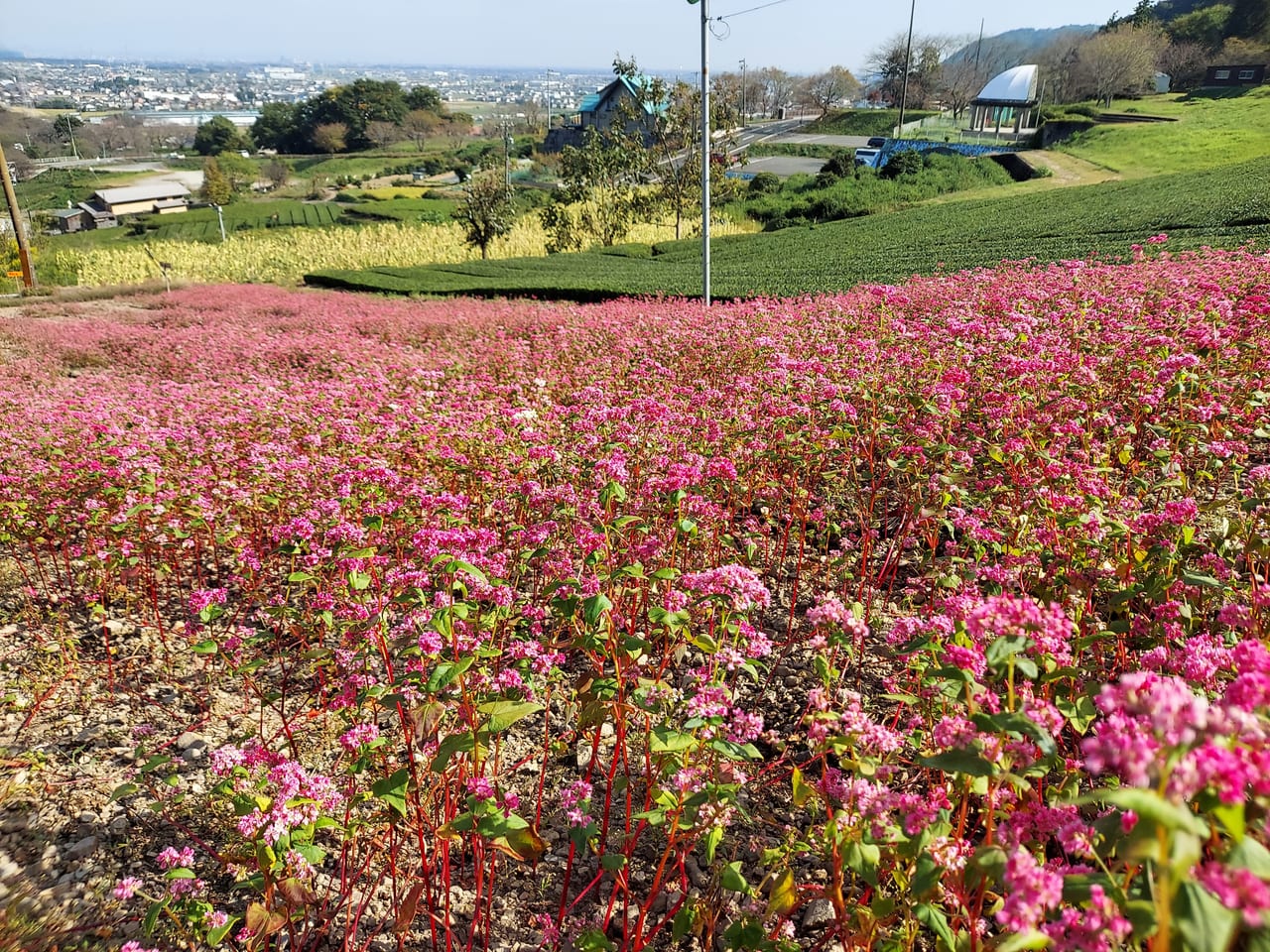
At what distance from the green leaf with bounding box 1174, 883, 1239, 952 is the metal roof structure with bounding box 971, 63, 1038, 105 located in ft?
249

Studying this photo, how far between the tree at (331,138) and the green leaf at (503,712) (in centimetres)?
13402

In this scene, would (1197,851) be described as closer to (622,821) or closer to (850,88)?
(622,821)

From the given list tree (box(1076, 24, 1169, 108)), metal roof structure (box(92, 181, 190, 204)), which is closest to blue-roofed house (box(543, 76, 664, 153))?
tree (box(1076, 24, 1169, 108))

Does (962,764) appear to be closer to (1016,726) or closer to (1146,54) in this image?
(1016,726)

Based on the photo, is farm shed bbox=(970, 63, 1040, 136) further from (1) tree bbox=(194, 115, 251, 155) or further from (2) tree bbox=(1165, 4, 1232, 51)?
(1) tree bbox=(194, 115, 251, 155)

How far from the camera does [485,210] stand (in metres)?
34.6

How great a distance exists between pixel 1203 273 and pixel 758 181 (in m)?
43.8

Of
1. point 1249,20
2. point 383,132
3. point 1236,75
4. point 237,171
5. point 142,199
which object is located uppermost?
point 1249,20

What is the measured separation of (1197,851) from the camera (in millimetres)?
866

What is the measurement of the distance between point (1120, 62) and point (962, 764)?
81270mm

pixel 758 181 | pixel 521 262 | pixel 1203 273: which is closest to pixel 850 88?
pixel 758 181

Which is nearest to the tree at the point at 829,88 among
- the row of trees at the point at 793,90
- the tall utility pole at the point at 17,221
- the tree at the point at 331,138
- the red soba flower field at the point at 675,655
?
the row of trees at the point at 793,90

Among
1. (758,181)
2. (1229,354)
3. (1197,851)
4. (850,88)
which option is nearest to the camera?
(1197,851)

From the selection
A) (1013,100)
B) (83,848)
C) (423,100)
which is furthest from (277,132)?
(83,848)
